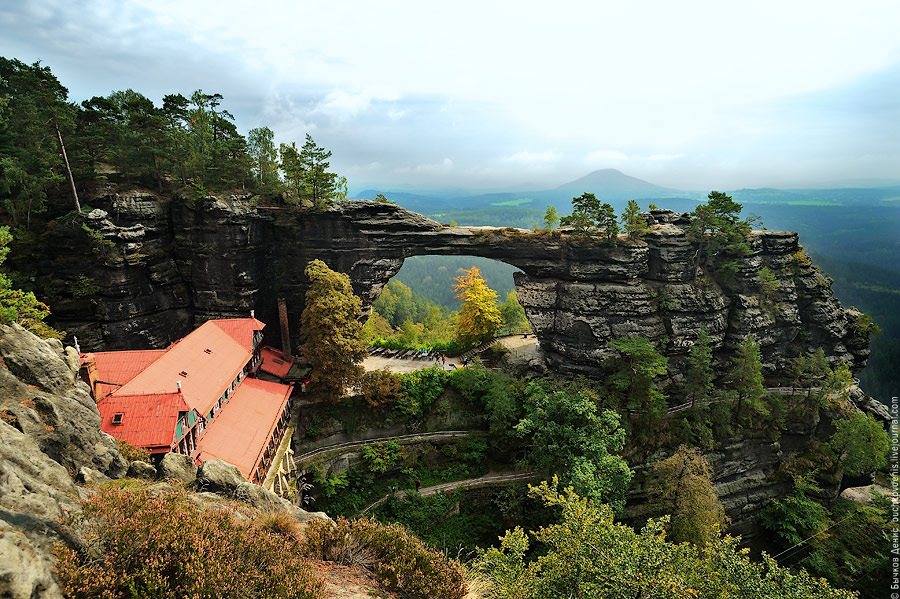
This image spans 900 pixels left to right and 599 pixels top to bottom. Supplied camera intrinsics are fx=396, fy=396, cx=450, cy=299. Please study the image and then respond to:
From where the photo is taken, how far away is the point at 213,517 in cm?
847

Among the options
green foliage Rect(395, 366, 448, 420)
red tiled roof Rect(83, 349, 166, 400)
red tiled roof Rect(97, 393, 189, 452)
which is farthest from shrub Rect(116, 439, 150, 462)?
green foliage Rect(395, 366, 448, 420)

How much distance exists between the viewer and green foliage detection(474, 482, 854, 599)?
9359 millimetres

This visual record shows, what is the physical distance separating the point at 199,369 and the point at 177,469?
26.4 ft

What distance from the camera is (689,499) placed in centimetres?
2194

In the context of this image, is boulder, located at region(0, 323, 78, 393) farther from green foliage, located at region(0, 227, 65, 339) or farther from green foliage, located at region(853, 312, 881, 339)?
green foliage, located at region(853, 312, 881, 339)

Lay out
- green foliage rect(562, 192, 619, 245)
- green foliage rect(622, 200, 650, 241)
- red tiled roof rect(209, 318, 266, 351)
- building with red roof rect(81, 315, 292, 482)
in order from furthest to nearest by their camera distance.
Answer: green foliage rect(622, 200, 650, 241) < green foliage rect(562, 192, 619, 245) < red tiled roof rect(209, 318, 266, 351) < building with red roof rect(81, 315, 292, 482)

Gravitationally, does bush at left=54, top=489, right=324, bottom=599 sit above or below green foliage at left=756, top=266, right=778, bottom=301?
below

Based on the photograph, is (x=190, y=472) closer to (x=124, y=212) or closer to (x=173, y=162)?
(x=124, y=212)

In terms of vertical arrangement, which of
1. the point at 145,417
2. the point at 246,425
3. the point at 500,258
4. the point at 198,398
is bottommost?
the point at 246,425

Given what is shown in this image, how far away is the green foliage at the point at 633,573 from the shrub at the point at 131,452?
42.3 ft

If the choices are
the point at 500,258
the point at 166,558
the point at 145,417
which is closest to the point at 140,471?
the point at 145,417

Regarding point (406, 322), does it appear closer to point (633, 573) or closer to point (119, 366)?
point (119, 366)

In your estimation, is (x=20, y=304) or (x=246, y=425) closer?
(x=20, y=304)

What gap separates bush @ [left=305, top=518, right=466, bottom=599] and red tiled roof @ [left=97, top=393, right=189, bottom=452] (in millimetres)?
8890
